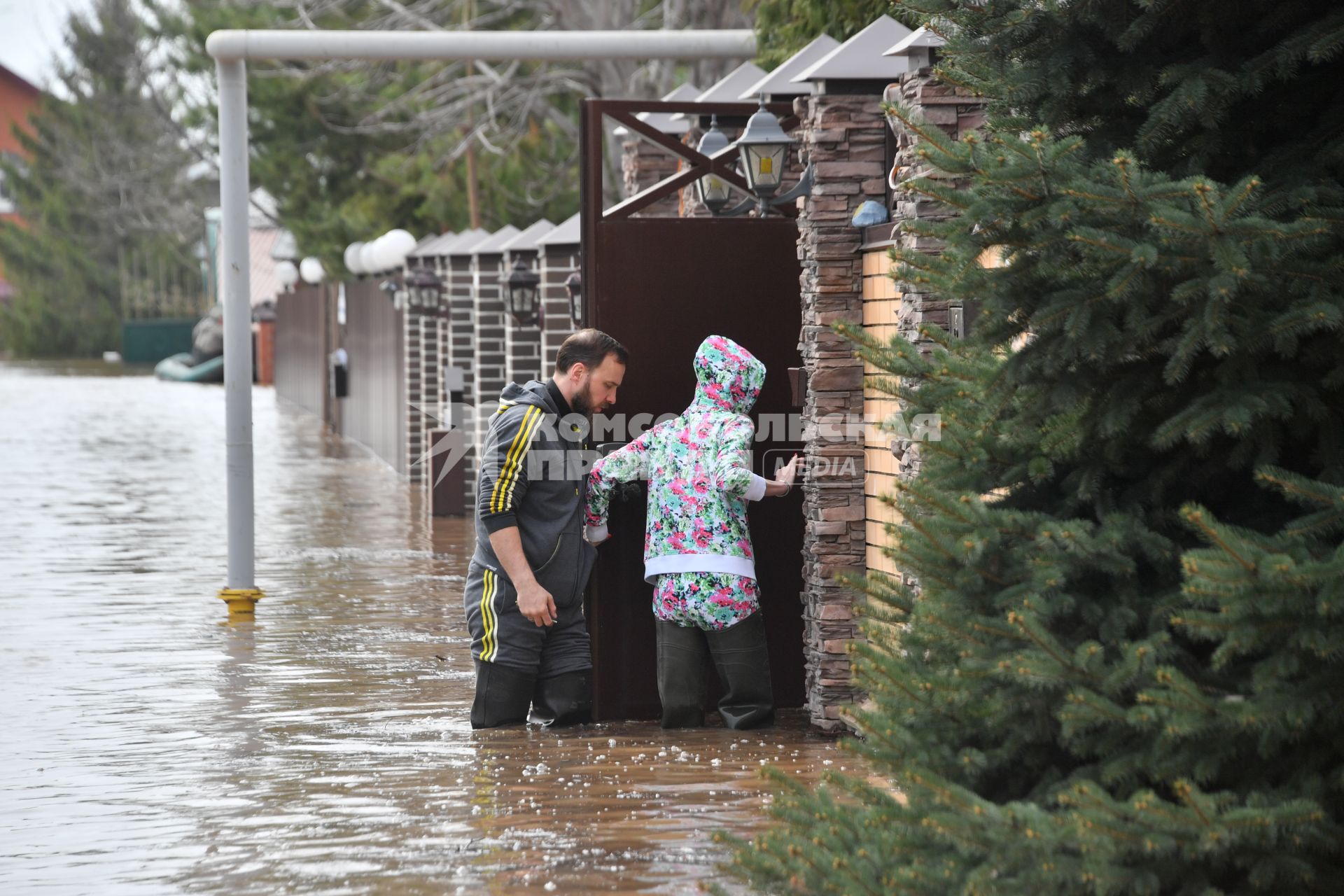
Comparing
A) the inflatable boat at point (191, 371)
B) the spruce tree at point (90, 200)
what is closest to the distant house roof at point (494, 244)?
the inflatable boat at point (191, 371)

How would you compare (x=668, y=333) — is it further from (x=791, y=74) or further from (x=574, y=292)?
(x=574, y=292)

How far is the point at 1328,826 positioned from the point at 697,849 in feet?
8.66

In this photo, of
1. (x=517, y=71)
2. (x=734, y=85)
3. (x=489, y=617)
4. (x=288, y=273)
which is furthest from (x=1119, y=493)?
(x=288, y=273)

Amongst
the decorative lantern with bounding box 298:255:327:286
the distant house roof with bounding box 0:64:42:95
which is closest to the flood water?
the decorative lantern with bounding box 298:255:327:286

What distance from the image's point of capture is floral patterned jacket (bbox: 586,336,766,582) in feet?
25.6

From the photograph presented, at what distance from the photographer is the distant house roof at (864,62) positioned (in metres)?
7.80

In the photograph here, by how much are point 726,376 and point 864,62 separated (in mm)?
1400

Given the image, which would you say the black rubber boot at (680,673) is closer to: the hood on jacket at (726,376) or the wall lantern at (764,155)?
the hood on jacket at (726,376)

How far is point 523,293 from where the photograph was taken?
1556cm

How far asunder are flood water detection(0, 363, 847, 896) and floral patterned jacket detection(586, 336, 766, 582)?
754 mm

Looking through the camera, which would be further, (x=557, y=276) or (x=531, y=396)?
(x=557, y=276)

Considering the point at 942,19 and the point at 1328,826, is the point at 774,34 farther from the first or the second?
the point at 1328,826

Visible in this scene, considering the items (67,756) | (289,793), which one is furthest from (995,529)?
(67,756)

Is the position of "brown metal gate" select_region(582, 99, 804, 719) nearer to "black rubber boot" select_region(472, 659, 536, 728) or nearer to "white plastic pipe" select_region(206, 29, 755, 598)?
"black rubber boot" select_region(472, 659, 536, 728)
